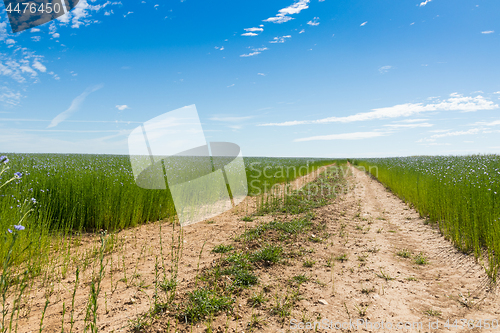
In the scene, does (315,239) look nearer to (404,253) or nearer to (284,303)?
(404,253)

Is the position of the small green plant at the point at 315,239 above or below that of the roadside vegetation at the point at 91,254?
below

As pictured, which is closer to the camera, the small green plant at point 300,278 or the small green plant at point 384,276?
the small green plant at point 300,278

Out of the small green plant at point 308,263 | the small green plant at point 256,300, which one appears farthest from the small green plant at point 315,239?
the small green plant at point 256,300

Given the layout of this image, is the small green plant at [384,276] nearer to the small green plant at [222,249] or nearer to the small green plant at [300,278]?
the small green plant at [300,278]

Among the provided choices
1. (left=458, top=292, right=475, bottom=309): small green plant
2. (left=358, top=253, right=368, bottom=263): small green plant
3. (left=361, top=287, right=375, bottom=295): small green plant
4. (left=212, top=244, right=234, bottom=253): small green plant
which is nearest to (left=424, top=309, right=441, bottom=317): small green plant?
(left=458, top=292, right=475, bottom=309): small green plant

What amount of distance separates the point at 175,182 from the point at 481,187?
31.0 ft

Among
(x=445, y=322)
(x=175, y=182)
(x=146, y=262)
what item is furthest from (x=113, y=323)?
(x=175, y=182)

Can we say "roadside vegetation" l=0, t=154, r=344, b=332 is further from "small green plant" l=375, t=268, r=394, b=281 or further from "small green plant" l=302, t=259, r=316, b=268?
"small green plant" l=375, t=268, r=394, b=281

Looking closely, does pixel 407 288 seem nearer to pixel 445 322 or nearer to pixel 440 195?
pixel 445 322

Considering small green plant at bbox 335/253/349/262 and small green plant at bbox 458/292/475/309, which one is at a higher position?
small green plant at bbox 335/253/349/262

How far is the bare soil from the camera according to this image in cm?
287

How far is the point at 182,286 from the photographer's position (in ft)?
11.4

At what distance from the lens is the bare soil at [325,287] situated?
9.43ft

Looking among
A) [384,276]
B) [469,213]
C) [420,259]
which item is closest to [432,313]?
[384,276]
